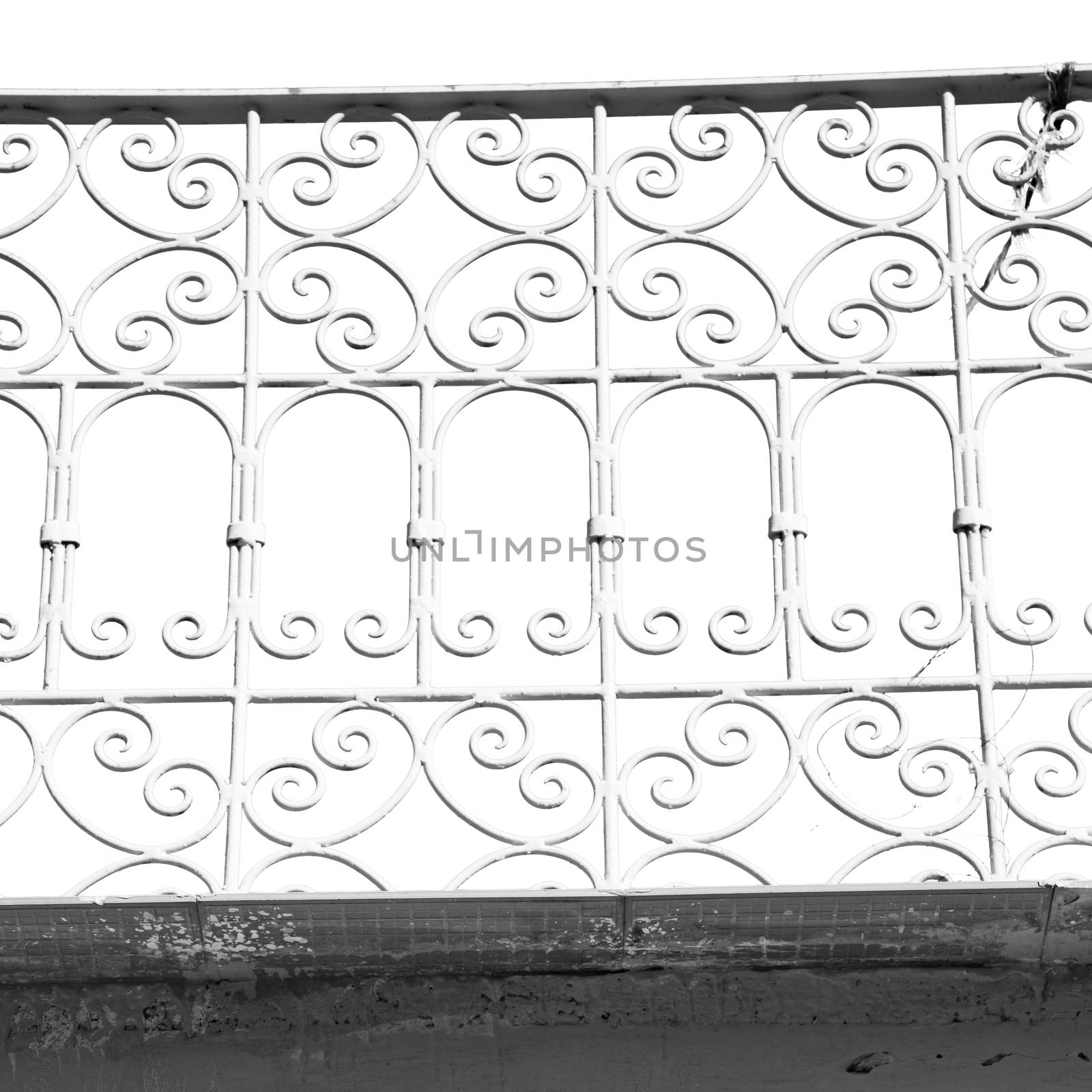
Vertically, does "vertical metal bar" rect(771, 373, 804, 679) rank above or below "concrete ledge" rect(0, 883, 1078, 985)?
above

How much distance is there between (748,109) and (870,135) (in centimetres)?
26

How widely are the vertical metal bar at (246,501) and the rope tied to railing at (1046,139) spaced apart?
1.60m

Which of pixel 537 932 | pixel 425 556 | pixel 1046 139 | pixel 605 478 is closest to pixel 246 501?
pixel 425 556

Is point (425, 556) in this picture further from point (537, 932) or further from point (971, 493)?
point (971, 493)

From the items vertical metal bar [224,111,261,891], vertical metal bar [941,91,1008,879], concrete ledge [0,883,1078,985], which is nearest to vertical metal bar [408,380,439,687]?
vertical metal bar [224,111,261,891]

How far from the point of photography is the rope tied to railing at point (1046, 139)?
417cm

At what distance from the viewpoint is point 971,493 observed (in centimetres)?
388

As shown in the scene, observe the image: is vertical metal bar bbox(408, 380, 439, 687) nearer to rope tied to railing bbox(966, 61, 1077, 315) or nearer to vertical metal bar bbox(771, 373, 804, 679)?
vertical metal bar bbox(771, 373, 804, 679)

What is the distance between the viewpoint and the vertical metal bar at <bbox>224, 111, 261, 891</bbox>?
143 inches

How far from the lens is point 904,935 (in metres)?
3.65

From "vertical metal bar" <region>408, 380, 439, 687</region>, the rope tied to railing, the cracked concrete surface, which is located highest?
the rope tied to railing

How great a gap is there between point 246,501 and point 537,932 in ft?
3.37

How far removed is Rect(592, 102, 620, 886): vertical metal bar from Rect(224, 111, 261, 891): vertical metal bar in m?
0.67

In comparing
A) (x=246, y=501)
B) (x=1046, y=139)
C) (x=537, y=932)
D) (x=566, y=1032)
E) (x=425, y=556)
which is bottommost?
(x=566, y=1032)
